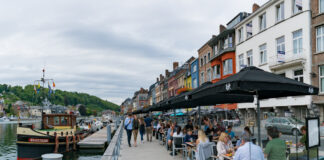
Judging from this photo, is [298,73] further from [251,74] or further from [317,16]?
[251,74]

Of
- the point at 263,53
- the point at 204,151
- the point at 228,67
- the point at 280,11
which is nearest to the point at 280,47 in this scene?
the point at 263,53

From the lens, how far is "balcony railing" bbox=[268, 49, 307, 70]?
23.6 metres

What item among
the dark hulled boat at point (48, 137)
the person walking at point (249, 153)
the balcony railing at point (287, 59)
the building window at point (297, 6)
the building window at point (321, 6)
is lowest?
the dark hulled boat at point (48, 137)

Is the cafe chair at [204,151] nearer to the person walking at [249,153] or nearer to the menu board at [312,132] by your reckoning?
the person walking at [249,153]

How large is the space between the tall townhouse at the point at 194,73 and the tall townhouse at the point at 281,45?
1692cm

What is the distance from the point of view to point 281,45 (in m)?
27.0

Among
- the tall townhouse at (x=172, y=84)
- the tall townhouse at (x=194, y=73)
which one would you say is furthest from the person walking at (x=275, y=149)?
the tall townhouse at (x=172, y=84)

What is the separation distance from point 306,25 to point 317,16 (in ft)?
3.60

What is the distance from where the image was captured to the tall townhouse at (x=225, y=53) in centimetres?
3638

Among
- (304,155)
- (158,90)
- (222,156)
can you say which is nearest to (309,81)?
(304,155)

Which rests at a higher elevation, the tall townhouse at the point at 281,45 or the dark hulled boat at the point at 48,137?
Answer: the tall townhouse at the point at 281,45

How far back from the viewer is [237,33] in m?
35.8

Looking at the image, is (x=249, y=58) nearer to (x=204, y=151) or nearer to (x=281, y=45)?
(x=281, y=45)

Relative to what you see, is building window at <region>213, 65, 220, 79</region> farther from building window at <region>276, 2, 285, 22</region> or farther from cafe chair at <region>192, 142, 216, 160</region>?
cafe chair at <region>192, 142, 216, 160</region>
